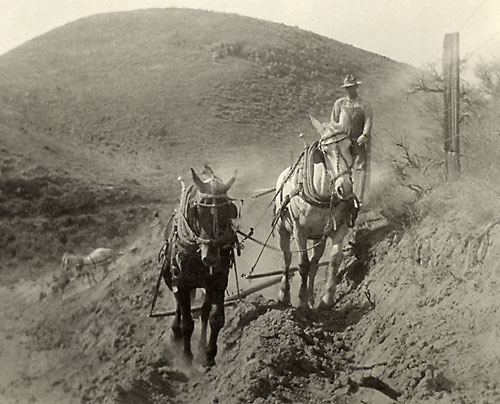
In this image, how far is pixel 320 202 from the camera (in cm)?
875

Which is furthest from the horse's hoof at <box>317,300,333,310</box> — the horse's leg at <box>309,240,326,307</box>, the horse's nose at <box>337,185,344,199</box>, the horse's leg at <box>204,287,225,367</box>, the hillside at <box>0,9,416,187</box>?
the hillside at <box>0,9,416,187</box>

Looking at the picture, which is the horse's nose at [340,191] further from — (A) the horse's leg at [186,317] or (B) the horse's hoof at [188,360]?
(B) the horse's hoof at [188,360]

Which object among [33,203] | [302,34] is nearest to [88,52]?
[302,34]

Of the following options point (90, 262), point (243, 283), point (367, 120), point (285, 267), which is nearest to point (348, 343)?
point (285, 267)

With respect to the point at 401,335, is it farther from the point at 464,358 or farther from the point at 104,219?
the point at 104,219

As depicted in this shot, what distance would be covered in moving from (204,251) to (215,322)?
113cm

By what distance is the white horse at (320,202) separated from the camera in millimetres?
8367

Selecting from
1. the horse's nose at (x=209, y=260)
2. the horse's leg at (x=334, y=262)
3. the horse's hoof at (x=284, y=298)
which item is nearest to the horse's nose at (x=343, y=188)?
the horse's leg at (x=334, y=262)

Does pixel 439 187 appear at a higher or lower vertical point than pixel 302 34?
lower

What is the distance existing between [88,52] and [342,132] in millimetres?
47442

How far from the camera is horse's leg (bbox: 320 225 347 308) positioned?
9086mm

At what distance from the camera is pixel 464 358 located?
21.3 feet

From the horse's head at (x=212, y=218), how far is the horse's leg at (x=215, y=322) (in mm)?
841

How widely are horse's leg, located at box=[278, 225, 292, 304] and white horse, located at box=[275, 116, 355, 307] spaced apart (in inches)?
0.6
